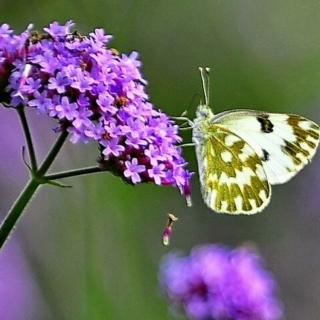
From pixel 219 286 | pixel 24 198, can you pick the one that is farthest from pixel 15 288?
pixel 24 198

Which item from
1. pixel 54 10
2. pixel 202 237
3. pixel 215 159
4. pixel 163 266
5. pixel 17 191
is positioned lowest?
pixel 202 237

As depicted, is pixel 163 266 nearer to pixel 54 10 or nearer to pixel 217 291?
pixel 217 291

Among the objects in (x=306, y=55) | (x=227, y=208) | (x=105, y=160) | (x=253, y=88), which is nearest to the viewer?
(x=105, y=160)

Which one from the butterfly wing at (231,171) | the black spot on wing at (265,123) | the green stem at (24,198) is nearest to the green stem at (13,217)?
the green stem at (24,198)

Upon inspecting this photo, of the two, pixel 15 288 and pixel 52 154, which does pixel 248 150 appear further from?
pixel 15 288

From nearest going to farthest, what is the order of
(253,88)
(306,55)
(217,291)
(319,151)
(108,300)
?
(217,291)
(108,300)
(319,151)
(253,88)
(306,55)

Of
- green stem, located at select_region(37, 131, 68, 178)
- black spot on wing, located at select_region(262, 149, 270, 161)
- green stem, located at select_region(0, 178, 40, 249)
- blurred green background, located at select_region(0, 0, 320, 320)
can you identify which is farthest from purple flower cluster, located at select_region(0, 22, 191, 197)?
blurred green background, located at select_region(0, 0, 320, 320)

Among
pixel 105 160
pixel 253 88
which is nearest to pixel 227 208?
pixel 105 160

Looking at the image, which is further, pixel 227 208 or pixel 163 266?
pixel 163 266
